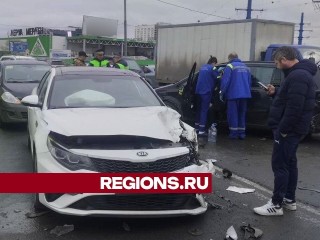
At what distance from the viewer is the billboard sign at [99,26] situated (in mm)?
60500

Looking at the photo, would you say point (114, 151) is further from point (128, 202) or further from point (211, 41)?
point (211, 41)

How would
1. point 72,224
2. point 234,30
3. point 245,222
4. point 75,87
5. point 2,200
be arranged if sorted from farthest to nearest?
1. point 234,30
2. point 75,87
3. point 2,200
4. point 245,222
5. point 72,224

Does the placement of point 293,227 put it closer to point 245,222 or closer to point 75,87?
point 245,222

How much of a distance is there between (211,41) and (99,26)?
48.0 m

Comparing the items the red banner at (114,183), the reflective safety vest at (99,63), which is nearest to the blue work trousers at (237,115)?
the reflective safety vest at (99,63)

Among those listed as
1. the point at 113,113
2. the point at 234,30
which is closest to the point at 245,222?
the point at 113,113

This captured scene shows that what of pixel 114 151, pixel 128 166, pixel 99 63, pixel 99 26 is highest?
pixel 99 26

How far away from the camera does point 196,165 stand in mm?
4398

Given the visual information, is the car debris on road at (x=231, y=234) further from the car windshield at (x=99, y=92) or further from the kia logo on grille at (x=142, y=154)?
the car windshield at (x=99, y=92)

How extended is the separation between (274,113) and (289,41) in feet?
37.6

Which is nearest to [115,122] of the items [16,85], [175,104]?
[175,104]

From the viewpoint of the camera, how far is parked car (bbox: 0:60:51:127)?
30.3 ft

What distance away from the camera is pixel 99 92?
5.62 m

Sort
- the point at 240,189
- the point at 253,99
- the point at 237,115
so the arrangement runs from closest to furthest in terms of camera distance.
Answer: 1. the point at 240,189
2. the point at 237,115
3. the point at 253,99
